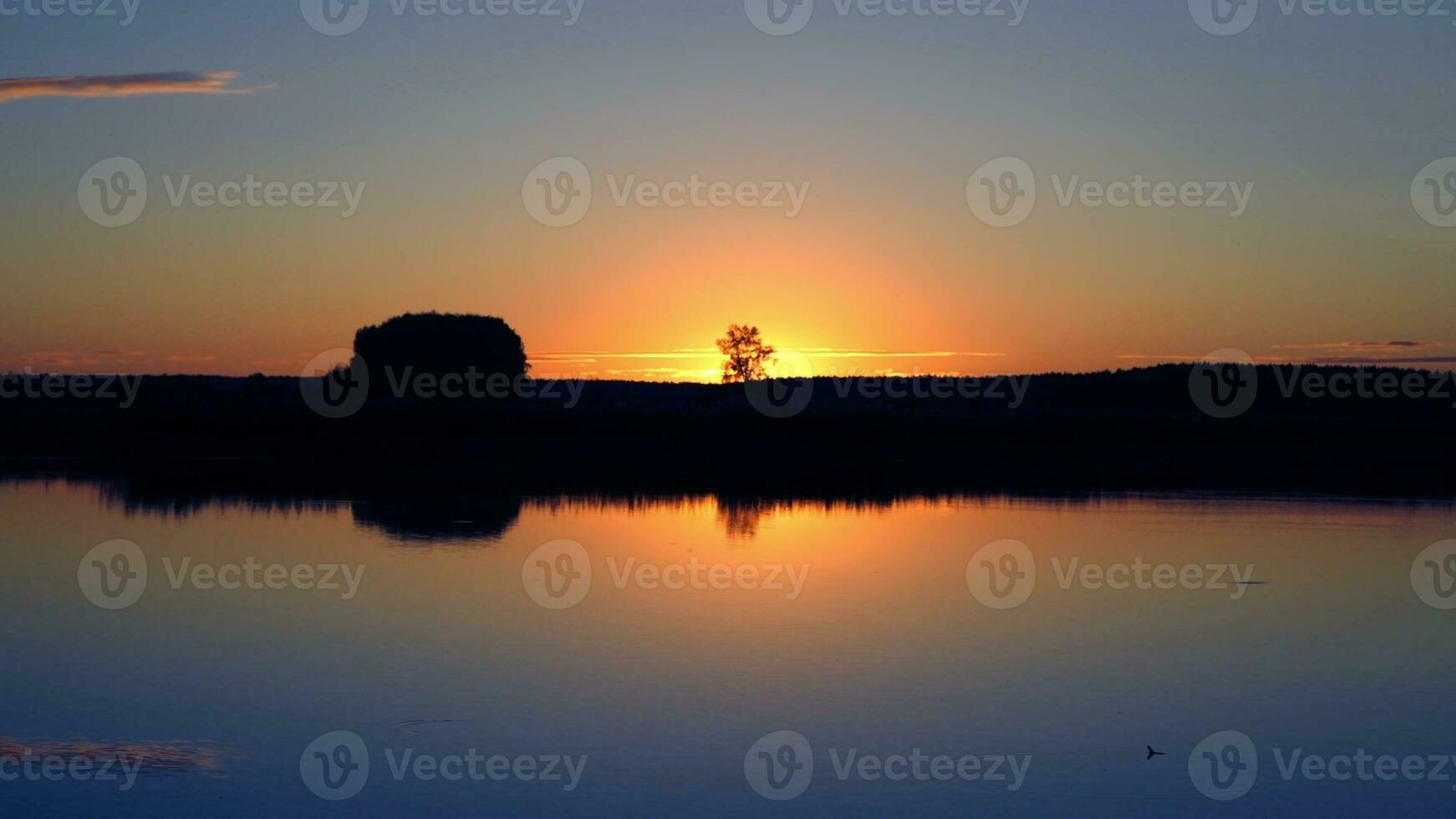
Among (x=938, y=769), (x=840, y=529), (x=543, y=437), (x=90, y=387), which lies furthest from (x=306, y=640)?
(x=90, y=387)

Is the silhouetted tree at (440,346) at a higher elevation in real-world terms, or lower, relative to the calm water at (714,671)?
higher

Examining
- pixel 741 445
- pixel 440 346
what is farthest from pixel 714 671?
pixel 440 346

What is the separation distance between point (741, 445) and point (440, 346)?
16679 mm

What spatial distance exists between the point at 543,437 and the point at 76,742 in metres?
25.6

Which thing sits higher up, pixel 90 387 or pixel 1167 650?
pixel 90 387

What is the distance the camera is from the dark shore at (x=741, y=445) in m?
22.2

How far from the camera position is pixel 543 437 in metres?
32.9

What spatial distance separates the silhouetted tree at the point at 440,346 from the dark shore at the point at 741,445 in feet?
4.59

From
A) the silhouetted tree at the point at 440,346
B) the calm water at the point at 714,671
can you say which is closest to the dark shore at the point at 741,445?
the silhouetted tree at the point at 440,346

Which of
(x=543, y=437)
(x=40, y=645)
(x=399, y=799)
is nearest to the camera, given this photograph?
(x=399, y=799)

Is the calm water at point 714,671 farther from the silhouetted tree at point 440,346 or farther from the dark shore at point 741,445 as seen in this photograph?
the silhouetted tree at point 440,346

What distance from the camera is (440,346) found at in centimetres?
4556

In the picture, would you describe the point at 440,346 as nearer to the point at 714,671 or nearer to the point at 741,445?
the point at 741,445

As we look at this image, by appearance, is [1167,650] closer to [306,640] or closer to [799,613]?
[799,613]
